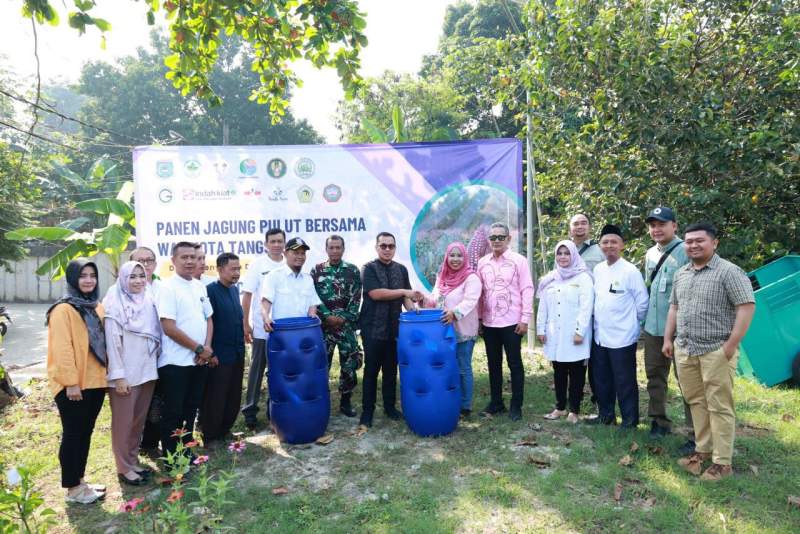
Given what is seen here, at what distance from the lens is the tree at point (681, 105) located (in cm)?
483

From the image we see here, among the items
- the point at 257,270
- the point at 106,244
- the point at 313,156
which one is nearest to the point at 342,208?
the point at 313,156

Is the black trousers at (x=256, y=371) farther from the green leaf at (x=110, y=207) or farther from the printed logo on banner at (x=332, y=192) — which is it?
the green leaf at (x=110, y=207)

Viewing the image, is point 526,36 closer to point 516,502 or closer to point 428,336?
point 428,336

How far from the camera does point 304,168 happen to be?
234 inches

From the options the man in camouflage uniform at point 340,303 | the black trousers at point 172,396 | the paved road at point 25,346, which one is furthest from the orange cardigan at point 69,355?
the paved road at point 25,346

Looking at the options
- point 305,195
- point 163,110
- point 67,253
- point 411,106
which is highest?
point 163,110

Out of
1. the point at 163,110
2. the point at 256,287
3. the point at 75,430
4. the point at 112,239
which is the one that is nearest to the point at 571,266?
the point at 256,287

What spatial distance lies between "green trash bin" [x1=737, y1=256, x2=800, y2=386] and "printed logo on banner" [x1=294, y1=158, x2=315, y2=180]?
4732 millimetres

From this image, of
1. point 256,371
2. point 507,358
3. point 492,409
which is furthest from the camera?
point 256,371

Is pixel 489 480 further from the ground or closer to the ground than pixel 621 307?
closer to the ground

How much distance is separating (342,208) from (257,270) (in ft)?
5.64

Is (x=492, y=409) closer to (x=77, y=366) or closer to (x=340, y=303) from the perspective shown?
(x=340, y=303)

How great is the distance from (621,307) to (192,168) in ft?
15.9

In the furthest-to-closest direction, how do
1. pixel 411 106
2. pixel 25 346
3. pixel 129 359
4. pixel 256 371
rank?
1. pixel 411 106
2. pixel 25 346
3. pixel 256 371
4. pixel 129 359
